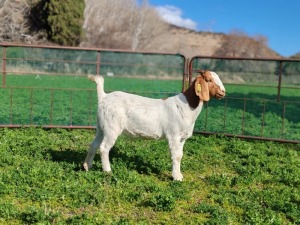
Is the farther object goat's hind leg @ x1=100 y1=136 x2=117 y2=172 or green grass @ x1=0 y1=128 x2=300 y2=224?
goat's hind leg @ x1=100 y1=136 x2=117 y2=172

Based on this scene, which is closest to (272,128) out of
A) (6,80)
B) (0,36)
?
(6,80)

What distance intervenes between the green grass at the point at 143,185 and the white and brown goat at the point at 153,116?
45 cm

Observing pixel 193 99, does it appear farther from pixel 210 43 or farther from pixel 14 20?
pixel 210 43

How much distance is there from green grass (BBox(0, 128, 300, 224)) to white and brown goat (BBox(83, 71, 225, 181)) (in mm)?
452

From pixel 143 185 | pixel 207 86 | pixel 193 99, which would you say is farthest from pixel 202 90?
pixel 143 185

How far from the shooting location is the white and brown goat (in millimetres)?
5785

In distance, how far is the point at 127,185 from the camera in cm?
544

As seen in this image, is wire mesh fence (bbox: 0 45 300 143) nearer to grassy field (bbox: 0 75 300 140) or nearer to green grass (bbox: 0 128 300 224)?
grassy field (bbox: 0 75 300 140)

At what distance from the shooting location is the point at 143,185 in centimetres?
547

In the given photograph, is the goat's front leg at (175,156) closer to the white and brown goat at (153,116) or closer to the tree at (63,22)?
the white and brown goat at (153,116)

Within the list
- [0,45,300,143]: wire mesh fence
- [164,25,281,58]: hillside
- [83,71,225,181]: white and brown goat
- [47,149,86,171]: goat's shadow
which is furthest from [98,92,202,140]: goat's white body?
[164,25,281,58]: hillside

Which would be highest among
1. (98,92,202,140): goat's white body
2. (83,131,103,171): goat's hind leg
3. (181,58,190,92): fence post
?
(181,58,190,92): fence post

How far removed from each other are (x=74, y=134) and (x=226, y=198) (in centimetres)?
434

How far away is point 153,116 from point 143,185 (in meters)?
1.06
